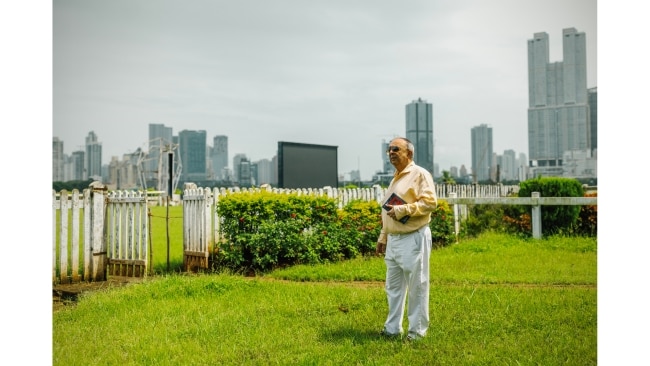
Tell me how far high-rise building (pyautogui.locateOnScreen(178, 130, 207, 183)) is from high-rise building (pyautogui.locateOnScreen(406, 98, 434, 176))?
65.0ft

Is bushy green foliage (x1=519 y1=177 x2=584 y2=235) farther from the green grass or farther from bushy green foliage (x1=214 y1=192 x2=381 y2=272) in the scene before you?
bushy green foliage (x1=214 y1=192 x2=381 y2=272)

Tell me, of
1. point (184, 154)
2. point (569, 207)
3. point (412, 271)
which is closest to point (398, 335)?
point (412, 271)

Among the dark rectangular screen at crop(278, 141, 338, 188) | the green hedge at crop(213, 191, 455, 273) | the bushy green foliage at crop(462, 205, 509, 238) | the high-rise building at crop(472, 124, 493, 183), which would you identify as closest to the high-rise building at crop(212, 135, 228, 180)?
the dark rectangular screen at crop(278, 141, 338, 188)

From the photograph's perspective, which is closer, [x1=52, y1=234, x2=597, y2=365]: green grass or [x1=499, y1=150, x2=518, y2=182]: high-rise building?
[x1=52, y1=234, x2=597, y2=365]: green grass

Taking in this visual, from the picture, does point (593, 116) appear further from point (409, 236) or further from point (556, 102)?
point (409, 236)

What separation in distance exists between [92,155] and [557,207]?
7.95 m

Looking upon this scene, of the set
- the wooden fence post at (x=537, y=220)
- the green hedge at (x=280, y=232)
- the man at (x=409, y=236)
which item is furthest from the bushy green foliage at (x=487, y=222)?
the man at (x=409, y=236)

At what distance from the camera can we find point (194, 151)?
2884 centimetres

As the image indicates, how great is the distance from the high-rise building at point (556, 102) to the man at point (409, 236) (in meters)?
0.89

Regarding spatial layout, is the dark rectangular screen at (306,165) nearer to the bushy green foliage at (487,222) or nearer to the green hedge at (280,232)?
the bushy green foliage at (487,222)

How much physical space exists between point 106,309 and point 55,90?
212 centimetres

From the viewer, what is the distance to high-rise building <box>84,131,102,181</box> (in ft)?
15.6

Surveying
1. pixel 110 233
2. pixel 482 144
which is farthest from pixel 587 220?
pixel 110 233
